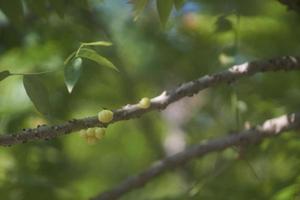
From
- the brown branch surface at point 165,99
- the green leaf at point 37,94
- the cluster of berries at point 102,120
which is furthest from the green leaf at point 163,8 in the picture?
the green leaf at point 37,94

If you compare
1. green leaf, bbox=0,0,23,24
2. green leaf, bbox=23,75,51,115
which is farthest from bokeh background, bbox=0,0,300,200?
green leaf, bbox=23,75,51,115

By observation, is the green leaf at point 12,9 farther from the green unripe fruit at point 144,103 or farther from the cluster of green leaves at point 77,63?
the green unripe fruit at point 144,103

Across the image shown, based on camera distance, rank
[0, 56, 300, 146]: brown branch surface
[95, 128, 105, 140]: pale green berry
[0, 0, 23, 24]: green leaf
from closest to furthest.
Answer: [0, 56, 300, 146]: brown branch surface
[95, 128, 105, 140]: pale green berry
[0, 0, 23, 24]: green leaf

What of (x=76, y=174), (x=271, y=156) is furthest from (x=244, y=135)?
(x=76, y=174)

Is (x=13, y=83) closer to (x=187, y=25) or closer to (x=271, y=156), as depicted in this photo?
(x=187, y=25)

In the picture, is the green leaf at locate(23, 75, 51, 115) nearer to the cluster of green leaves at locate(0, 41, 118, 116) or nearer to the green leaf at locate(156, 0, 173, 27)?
the cluster of green leaves at locate(0, 41, 118, 116)

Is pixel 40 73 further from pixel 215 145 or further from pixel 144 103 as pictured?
pixel 215 145

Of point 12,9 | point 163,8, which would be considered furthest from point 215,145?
point 12,9
